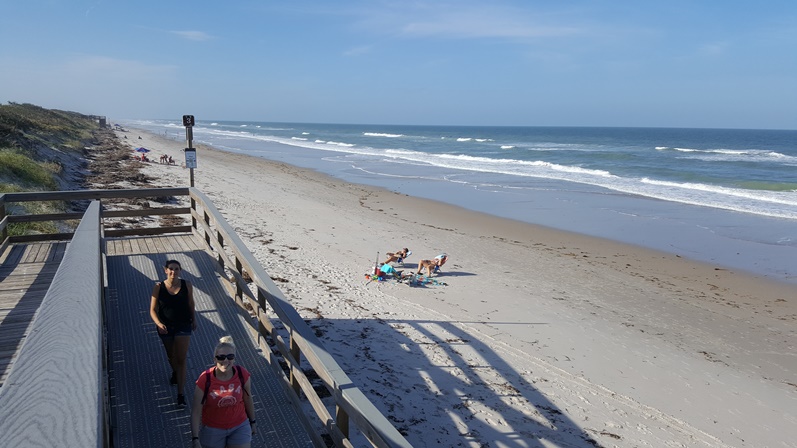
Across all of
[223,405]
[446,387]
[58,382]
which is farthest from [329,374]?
[446,387]

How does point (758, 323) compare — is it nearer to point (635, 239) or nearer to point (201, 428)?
point (635, 239)

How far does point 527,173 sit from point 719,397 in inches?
1194

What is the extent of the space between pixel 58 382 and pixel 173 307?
2.89m

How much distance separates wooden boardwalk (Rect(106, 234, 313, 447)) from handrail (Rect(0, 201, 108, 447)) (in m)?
1.90

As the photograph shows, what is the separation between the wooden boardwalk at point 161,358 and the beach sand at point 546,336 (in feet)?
5.80

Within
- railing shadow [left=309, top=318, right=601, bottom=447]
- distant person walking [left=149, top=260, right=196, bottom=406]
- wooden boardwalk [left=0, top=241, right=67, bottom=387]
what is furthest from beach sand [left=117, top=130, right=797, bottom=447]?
wooden boardwalk [left=0, top=241, right=67, bottom=387]

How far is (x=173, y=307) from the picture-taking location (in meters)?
4.78

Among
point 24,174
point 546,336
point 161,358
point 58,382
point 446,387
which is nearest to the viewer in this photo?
point 58,382

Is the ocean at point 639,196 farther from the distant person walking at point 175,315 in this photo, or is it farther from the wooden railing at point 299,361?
the distant person walking at point 175,315

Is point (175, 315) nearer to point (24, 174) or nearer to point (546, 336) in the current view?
point (546, 336)

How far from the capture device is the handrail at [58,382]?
5.63ft

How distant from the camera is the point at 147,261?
7848 millimetres

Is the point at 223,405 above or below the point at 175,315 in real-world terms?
below


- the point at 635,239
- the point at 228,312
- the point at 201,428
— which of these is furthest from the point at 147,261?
the point at 635,239
